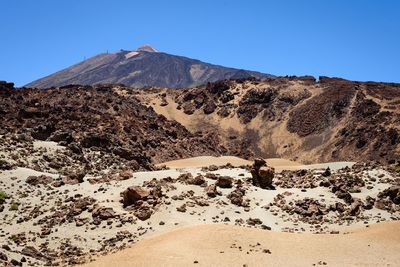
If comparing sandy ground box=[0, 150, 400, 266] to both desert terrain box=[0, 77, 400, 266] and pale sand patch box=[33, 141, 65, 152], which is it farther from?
pale sand patch box=[33, 141, 65, 152]

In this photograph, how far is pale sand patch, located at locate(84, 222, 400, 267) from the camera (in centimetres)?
1780

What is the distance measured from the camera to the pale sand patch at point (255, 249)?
17.8 m

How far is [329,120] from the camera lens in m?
76.6

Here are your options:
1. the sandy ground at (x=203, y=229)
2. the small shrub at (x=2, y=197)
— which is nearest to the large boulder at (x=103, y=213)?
the sandy ground at (x=203, y=229)

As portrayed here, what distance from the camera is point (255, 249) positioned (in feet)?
63.1

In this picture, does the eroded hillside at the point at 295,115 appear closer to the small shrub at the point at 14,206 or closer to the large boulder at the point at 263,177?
the large boulder at the point at 263,177

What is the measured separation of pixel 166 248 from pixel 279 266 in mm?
4140

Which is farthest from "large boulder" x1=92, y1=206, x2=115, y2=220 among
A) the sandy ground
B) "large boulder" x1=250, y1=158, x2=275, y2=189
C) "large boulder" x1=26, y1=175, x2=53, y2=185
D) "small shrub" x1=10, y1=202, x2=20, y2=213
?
"large boulder" x1=250, y1=158, x2=275, y2=189

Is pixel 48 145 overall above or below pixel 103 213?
above

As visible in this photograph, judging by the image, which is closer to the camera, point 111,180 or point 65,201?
point 65,201

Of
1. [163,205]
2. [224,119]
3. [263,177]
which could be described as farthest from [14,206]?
[224,119]

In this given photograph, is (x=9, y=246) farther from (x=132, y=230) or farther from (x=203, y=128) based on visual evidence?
(x=203, y=128)

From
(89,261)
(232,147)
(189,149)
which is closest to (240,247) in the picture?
(89,261)

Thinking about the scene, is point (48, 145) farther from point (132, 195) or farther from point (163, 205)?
point (163, 205)
